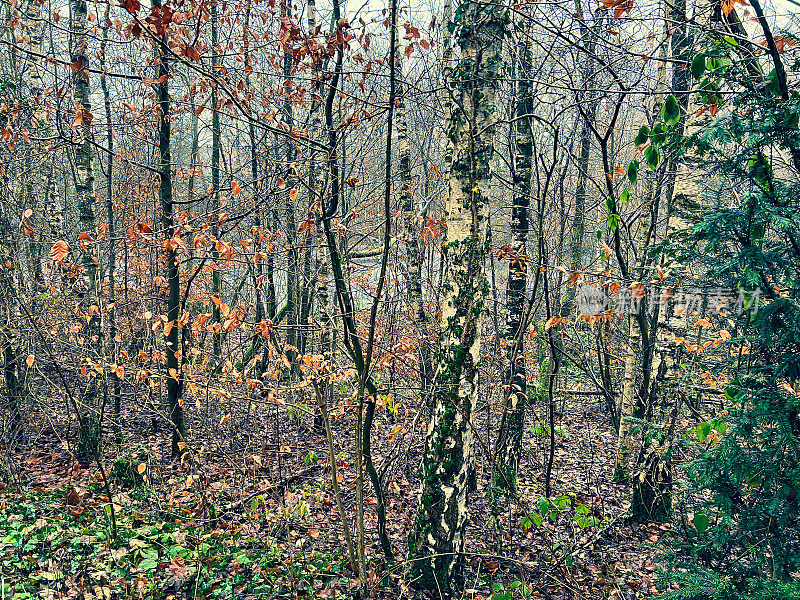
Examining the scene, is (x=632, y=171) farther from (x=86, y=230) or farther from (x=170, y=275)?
(x=86, y=230)

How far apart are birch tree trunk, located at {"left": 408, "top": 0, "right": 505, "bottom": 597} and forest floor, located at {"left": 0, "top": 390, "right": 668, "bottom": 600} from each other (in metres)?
0.33

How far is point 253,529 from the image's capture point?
17.1 feet

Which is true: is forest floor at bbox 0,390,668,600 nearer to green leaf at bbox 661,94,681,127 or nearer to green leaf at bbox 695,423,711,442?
green leaf at bbox 695,423,711,442

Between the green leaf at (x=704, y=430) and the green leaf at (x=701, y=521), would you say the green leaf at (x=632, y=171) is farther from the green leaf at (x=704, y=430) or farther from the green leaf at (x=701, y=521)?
the green leaf at (x=701, y=521)

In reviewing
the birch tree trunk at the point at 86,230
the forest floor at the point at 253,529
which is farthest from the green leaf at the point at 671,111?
the birch tree trunk at the point at 86,230

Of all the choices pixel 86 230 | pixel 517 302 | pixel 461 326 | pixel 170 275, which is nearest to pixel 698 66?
pixel 461 326

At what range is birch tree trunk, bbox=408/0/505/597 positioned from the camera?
12.6 ft

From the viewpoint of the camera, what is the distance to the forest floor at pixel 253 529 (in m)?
4.25

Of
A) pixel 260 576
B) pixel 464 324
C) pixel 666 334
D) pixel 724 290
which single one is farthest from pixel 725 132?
pixel 260 576

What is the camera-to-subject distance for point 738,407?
319 cm

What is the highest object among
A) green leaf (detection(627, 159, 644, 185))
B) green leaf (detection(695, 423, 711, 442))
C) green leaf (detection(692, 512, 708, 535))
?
green leaf (detection(627, 159, 644, 185))

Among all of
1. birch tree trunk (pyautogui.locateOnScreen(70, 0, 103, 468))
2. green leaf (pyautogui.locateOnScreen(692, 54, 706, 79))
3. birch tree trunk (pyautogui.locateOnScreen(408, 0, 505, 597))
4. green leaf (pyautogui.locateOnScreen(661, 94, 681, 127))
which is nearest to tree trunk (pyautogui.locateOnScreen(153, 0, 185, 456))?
birch tree trunk (pyautogui.locateOnScreen(70, 0, 103, 468))

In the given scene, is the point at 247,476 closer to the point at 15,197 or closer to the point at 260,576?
the point at 260,576

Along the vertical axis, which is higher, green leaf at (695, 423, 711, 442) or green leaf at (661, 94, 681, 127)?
green leaf at (661, 94, 681, 127)
